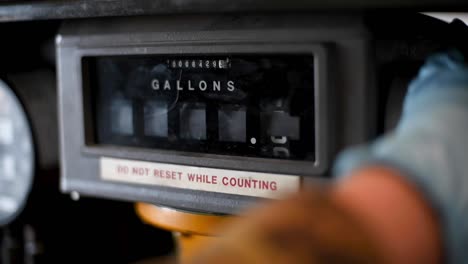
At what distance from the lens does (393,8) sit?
448 millimetres

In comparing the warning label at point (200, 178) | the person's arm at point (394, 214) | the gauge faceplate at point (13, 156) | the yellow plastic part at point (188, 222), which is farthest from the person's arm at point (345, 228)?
the gauge faceplate at point (13, 156)

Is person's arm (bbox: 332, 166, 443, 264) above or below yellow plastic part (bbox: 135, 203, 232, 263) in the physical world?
above

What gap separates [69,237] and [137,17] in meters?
0.38

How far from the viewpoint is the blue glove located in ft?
0.85

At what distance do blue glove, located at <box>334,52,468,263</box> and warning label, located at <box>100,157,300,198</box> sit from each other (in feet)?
0.66

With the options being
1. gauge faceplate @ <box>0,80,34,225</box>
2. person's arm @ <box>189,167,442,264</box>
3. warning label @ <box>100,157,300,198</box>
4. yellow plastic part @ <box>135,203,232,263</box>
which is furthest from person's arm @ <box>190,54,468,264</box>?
gauge faceplate @ <box>0,80,34,225</box>

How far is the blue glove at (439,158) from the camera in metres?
0.26

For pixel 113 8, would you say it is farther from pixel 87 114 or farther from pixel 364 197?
pixel 364 197

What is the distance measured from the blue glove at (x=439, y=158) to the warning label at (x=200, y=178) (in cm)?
20

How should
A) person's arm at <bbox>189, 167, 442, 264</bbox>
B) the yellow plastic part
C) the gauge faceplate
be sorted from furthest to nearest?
1. the gauge faceplate
2. the yellow plastic part
3. person's arm at <bbox>189, 167, 442, 264</bbox>

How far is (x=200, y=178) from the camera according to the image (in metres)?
0.56

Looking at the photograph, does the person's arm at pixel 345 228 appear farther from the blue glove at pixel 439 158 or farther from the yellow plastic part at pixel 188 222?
the yellow plastic part at pixel 188 222

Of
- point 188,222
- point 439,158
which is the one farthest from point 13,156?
point 439,158

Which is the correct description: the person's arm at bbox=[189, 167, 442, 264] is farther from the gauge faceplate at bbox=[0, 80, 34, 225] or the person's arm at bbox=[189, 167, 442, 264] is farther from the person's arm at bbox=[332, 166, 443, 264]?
the gauge faceplate at bbox=[0, 80, 34, 225]
